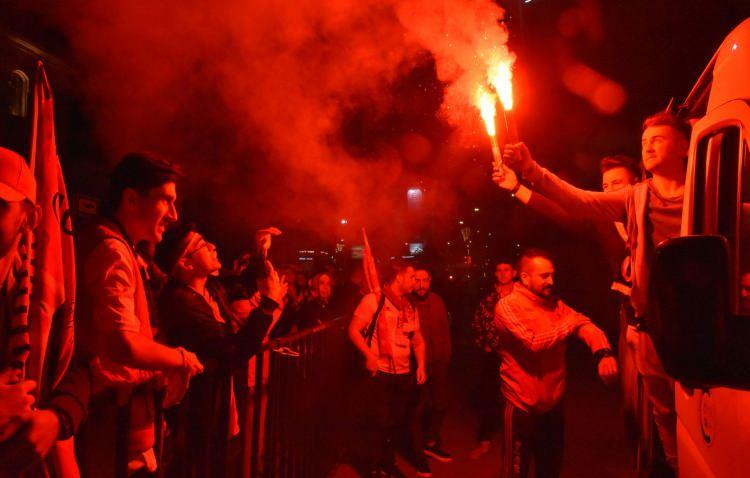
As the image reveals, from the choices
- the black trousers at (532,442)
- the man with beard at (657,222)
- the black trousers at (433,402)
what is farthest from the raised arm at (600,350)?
the black trousers at (433,402)

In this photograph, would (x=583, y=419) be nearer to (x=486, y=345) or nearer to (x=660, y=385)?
(x=486, y=345)

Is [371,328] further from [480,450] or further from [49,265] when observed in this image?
[49,265]

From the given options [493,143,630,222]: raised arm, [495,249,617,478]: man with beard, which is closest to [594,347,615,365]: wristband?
[495,249,617,478]: man with beard

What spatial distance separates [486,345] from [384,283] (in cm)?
200

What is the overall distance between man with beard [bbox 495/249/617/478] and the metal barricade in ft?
5.73

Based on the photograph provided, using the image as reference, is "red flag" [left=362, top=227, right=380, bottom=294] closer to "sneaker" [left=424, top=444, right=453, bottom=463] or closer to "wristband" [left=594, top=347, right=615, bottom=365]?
"sneaker" [left=424, top=444, right=453, bottom=463]

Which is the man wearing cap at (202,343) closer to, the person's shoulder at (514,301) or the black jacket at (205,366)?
the black jacket at (205,366)

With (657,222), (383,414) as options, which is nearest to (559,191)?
(657,222)

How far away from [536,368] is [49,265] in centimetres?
360

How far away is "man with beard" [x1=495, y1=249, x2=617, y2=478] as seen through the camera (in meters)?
4.11

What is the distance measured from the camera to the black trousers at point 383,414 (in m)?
5.07

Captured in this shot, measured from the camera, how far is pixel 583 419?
7.36 meters

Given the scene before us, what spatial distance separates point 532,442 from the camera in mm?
4121

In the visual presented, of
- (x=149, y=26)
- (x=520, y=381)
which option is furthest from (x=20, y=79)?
(x=520, y=381)
